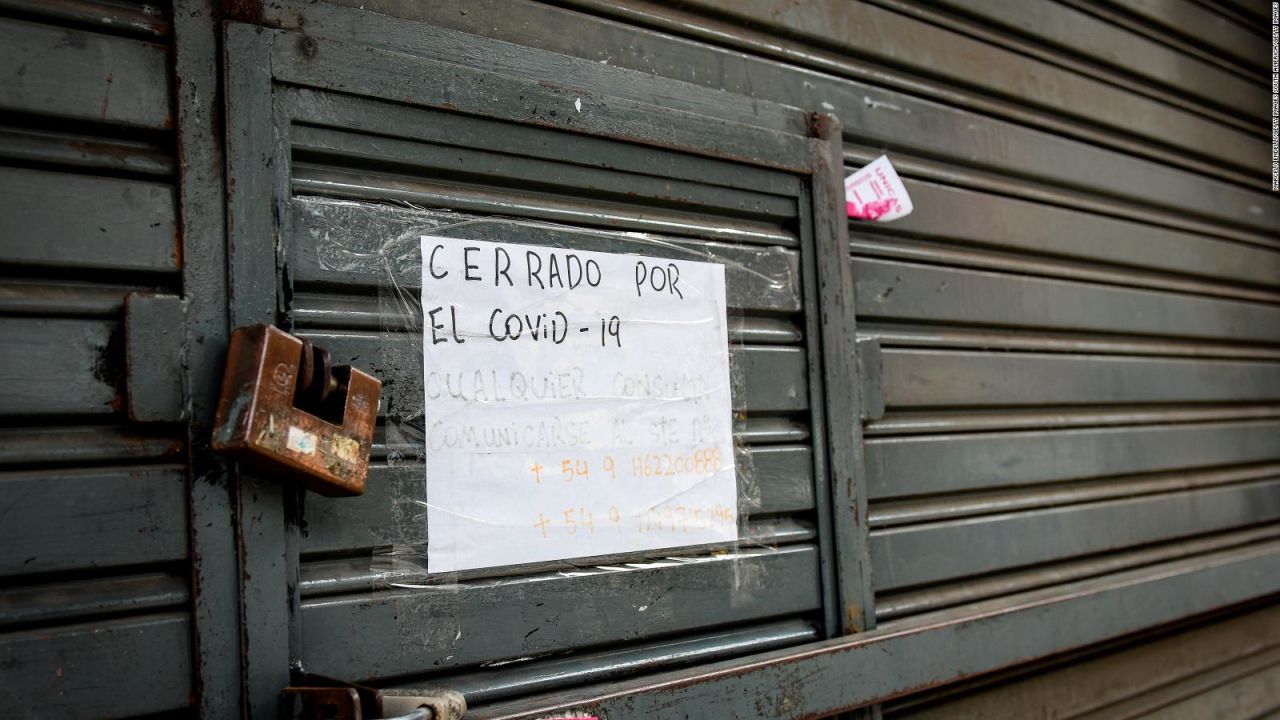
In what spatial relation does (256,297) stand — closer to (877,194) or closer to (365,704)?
(365,704)


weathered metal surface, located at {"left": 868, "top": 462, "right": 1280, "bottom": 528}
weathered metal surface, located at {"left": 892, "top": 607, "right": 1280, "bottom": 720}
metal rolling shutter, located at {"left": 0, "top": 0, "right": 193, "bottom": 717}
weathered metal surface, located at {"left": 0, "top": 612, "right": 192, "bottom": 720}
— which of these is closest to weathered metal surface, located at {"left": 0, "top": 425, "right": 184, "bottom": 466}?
metal rolling shutter, located at {"left": 0, "top": 0, "right": 193, "bottom": 717}

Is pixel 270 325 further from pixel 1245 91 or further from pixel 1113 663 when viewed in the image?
pixel 1245 91

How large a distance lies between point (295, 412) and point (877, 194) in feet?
5.90

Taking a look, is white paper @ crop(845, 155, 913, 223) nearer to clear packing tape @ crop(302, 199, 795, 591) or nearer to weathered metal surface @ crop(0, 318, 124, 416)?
clear packing tape @ crop(302, 199, 795, 591)

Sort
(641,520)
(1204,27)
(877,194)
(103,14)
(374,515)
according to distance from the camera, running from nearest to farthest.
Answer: (103,14) < (374,515) < (641,520) < (877,194) < (1204,27)

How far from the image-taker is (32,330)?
4.66 feet

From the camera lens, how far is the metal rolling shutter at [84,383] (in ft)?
4.57

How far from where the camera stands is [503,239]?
74.7 inches

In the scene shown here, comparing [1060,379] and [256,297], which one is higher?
[256,297]

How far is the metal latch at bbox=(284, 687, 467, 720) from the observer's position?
1.42 m

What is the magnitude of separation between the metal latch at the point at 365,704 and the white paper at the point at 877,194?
1.74m

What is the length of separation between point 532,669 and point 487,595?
198 millimetres

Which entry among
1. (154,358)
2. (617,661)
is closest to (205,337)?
(154,358)

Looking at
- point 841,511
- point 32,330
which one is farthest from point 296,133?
point 841,511
